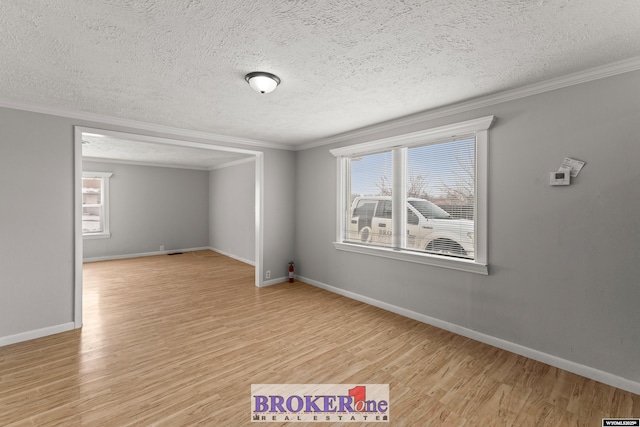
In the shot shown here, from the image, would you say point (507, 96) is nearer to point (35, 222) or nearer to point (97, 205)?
point (35, 222)

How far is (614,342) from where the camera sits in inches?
87.5

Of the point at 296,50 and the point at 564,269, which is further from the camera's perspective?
the point at 564,269

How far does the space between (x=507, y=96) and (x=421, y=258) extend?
1.87 metres

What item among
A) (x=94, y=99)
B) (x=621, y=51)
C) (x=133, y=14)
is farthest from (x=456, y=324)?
(x=94, y=99)

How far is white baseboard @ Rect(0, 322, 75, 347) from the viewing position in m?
2.89

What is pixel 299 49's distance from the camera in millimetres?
1938

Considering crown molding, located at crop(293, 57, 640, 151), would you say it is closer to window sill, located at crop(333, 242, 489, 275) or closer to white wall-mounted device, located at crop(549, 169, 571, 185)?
white wall-mounted device, located at crop(549, 169, 571, 185)

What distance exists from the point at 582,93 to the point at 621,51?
38 centimetres

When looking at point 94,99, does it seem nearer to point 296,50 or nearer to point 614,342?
point 296,50

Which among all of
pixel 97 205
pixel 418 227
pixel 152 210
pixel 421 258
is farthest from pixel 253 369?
pixel 97 205

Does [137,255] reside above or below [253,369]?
above

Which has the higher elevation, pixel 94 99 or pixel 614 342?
pixel 94 99

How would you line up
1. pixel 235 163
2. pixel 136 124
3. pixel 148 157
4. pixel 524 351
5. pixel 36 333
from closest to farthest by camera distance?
pixel 524 351 < pixel 36 333 < pixel 136 124 < pixel 148 157 < pixel 235 163

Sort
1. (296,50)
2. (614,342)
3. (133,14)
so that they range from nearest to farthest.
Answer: (133,14)
(296,50)
(614,342)
